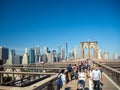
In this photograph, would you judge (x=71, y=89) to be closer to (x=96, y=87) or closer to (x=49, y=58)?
(x=96, y=87)

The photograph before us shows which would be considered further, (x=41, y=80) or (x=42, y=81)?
(x=41, y=80)

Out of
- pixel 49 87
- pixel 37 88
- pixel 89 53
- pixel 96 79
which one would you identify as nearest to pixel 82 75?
pixel 96 79

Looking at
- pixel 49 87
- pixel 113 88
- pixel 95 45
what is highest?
pixel 95 45

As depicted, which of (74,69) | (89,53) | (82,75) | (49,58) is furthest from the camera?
(49,58)

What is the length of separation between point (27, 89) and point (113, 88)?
842 cm

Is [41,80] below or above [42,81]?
below

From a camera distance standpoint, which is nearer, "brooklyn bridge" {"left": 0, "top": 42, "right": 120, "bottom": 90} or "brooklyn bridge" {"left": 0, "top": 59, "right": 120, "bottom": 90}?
"brooklyn bridge" {"left": 0, "top": 59, "right": 120, "bottom": 90}

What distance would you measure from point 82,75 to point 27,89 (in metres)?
6.23

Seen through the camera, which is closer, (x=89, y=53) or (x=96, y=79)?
(x=96, y=79)

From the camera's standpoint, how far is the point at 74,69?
58.2 ft

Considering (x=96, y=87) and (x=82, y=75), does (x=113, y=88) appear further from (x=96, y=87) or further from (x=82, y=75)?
(x=82, y=75)

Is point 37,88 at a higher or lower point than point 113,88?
higher

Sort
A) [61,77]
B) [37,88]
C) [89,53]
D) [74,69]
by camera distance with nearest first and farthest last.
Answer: [37,88], [61,77], [74,69], [89,53]

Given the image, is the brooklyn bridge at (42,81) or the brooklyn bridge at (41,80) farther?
the brooklyn bridge at (41,80)
